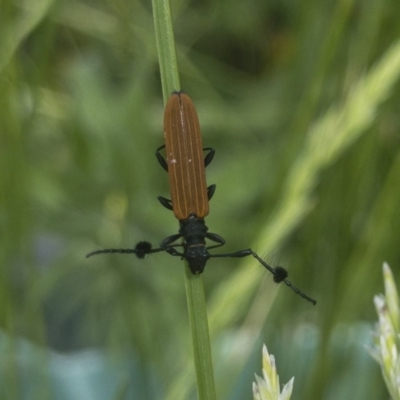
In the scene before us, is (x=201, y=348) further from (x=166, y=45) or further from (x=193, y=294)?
(x=166, y=45)

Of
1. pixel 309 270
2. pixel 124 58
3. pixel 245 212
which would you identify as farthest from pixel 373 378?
pixel 124 58

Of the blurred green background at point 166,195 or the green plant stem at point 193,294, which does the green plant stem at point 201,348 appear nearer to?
the green plant stem at point 193,294

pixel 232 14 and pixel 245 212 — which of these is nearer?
pixel 245 212

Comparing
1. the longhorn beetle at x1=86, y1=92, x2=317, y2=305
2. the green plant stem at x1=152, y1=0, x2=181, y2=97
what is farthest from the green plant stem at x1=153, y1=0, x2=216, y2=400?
the longhorn beetle at x1=86, y1=92, x2=317, y2=305

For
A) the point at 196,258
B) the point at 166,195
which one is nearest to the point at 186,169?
the point at 196,258

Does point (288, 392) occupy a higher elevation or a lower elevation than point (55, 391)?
lower

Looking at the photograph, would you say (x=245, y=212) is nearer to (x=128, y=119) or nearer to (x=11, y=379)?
(x=128, y=119)

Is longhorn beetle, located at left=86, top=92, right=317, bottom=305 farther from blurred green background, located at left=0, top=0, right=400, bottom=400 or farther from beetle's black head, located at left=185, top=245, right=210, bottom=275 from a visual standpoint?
blurred green background, located at left=0, top=0, right=400, bottom=400
